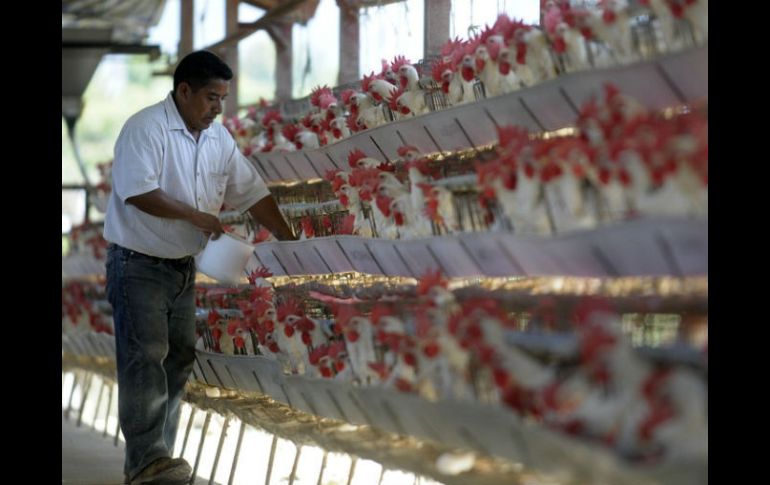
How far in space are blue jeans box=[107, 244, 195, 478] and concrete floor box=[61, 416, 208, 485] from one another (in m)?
0.76

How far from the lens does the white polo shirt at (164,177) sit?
4.64 m

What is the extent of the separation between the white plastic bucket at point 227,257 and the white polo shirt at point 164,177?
0.22 metres

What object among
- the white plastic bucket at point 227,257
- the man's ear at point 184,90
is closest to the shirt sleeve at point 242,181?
the man's ear at point 184,90

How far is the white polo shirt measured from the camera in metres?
4.64

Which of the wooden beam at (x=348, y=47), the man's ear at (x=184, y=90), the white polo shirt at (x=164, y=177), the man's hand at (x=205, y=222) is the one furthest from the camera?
the wooden beam at (x=348, y=47)

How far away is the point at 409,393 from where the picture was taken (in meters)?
3.52

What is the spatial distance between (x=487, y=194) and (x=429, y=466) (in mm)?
751

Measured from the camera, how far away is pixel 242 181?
504 cm

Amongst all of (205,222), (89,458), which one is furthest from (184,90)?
(89,458)

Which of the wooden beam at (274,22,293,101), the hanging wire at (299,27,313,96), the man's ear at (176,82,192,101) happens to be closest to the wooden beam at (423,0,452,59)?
the man's ear at (176,82,192,101)

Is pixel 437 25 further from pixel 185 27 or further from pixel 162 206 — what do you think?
pixel 185 27

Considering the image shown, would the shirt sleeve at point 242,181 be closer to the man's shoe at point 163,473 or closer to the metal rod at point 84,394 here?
the man's shoe at point 163,473

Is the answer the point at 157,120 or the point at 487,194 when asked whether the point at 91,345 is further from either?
the point at 487,194
